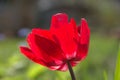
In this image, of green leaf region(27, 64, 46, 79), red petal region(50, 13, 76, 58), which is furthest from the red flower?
green leaf region(27, 64, 46, 79)

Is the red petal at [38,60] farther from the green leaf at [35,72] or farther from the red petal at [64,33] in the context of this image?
the green leaf at [35,72]

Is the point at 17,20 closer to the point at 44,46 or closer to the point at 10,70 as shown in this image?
the point at 10,70

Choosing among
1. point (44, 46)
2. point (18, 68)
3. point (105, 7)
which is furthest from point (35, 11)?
point (44, 46)

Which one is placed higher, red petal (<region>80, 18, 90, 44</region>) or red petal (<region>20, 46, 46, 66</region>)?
red petal (<region>80, 18, 90, 44</region>)

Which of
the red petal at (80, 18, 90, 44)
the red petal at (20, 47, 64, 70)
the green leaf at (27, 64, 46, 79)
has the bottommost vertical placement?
the green leaf at (27, 64, 46, 79)

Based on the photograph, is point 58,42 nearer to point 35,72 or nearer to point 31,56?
point 31,56

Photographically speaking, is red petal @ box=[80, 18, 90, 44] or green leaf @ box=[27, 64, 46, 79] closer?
red petal @ box=[80, 18, 90, 44]

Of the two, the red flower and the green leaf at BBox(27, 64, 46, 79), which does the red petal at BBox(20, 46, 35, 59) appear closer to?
the red flower
